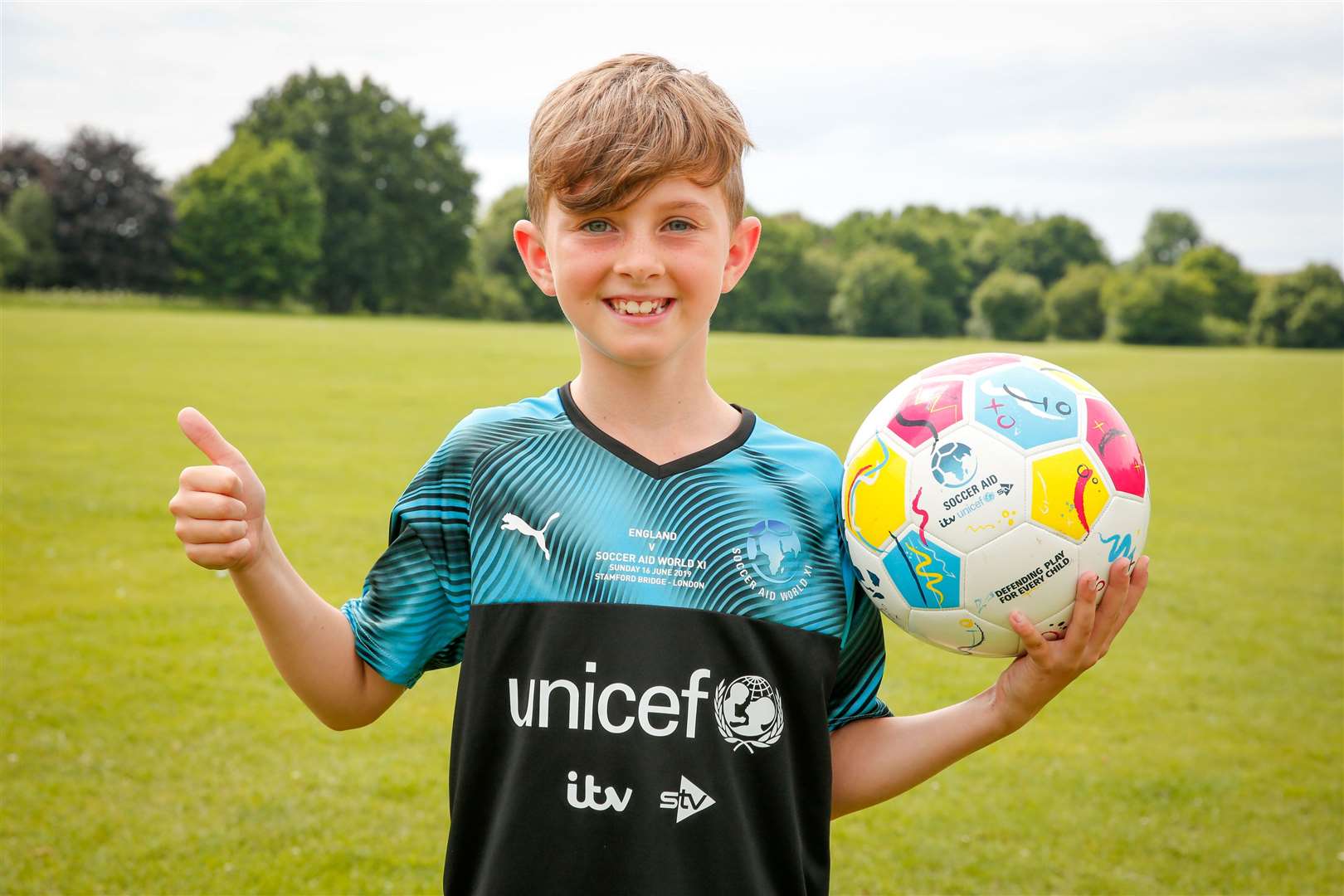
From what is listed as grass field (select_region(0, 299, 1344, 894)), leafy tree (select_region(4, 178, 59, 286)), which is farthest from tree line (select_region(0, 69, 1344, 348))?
grass field (select_region(0, 299, 1344, 894))

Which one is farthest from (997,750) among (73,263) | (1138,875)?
(73,263)

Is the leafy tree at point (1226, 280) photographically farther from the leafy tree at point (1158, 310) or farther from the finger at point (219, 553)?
the finger at point (219, 553)

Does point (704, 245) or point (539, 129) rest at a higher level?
point (539, 129)

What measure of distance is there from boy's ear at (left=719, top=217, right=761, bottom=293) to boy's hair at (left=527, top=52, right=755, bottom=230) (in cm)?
4

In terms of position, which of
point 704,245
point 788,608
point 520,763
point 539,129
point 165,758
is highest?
point 539,129

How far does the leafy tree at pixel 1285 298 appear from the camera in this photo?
70062mm

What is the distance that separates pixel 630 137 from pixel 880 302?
76.4 m

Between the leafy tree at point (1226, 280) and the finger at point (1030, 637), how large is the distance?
84.4m

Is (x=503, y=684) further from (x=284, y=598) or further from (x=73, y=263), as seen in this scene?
(x=73, y=263)

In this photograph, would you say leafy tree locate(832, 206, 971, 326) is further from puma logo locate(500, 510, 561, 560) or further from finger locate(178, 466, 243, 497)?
finger locate(178, 466, 243, 497)

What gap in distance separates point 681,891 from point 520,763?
0.32m

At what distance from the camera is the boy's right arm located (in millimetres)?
1659

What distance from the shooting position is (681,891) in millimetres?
1693

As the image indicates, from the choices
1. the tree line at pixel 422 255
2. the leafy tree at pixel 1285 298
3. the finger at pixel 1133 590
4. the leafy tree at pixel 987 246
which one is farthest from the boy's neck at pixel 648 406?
the leafy tree at pixel 987 246
